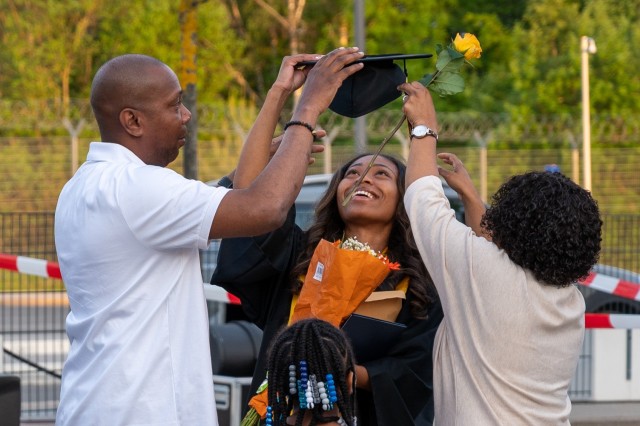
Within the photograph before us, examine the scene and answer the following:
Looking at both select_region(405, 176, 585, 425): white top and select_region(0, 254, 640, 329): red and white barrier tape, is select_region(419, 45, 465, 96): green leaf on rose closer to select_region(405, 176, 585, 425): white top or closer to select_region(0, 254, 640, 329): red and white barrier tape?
select_region(405, 176, 585, 425): white top

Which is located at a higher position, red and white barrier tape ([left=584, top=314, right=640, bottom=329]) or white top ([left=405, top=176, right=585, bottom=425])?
white top ([left=405, top=176, right=585, bottom=425])

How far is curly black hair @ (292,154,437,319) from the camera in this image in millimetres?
3990

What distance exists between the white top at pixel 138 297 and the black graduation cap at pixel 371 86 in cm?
78

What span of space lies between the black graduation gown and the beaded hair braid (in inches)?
20.9

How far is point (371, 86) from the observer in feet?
12.1

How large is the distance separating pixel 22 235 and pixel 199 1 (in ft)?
10.9

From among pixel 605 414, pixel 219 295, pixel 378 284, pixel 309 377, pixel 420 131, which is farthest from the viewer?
pixel 605 414

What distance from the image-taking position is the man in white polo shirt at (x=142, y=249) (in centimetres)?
306

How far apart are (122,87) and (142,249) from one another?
48cm

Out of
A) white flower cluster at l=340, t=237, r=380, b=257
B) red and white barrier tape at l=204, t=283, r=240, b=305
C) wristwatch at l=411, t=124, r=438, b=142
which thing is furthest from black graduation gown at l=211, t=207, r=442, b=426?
red and white barrier tape at l=204, t=283, r=240, b=305

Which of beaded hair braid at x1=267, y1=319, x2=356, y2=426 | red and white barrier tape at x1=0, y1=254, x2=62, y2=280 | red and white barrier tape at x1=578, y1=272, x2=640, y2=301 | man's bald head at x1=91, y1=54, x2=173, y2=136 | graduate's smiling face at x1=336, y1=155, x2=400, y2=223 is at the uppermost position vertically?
man's bald head at x1=91, y1=54, x2=173, y2=136

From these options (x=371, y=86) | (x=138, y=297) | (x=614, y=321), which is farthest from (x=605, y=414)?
(x=138, y=297)

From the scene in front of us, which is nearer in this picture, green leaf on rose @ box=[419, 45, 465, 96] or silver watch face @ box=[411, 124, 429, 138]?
silver watch face @ box=[411, 124, 429, 138]

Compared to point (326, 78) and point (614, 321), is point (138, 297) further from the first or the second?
point (614, 321)
